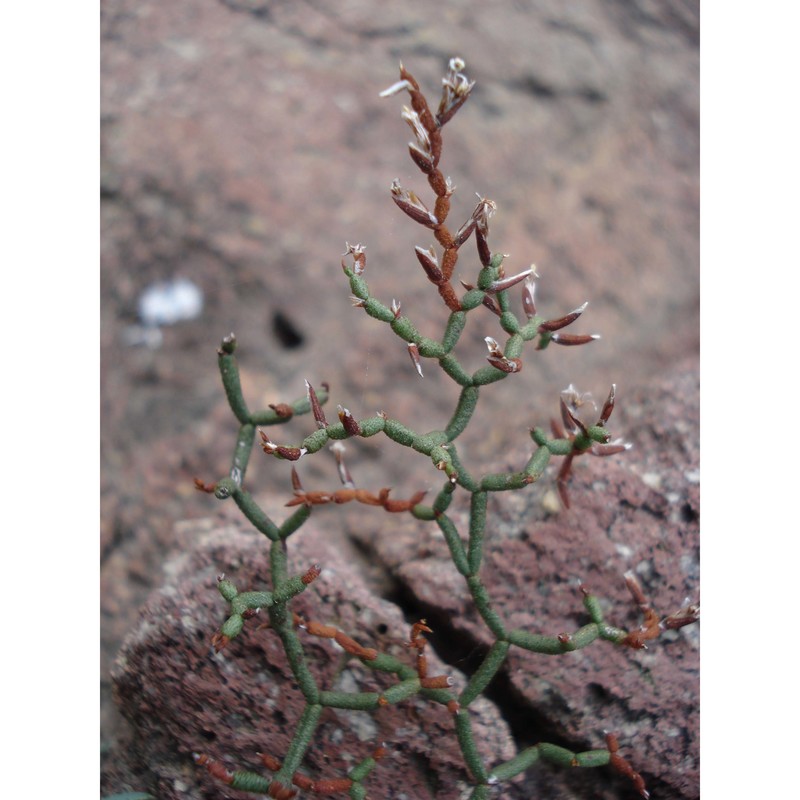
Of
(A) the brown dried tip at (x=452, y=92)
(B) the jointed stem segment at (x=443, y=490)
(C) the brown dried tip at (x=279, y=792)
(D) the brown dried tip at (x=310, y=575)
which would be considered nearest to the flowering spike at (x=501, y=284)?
(B) the jointed stem segment at (x=443, y=490)

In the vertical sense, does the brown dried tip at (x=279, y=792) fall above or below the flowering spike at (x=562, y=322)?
below

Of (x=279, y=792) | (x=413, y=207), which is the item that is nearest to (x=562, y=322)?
(x=413, y=207)

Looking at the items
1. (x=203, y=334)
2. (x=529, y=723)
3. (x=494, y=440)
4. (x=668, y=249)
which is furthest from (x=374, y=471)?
(x=668, y=249)

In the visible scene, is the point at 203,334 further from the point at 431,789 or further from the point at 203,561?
the point at 431,789

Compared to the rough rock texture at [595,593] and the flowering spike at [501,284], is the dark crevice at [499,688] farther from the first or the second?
the flowering spike at [501,284]

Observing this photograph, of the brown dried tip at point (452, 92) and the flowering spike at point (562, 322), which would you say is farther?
the flowering spike at point (562, 322)

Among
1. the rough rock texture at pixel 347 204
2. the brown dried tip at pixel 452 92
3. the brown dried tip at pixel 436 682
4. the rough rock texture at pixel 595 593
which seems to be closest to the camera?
the brown dried tip at pixel 452 92

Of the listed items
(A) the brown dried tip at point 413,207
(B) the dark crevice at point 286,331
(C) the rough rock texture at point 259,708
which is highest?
(B) the dark crevice at point 286,331

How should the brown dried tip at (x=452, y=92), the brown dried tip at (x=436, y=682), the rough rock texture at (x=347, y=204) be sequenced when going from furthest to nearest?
the rough rock texture at (x=347, y=204) → the brown dried tip at (x=436, y=682) → the brown dried tip at (x=452, y=92)
